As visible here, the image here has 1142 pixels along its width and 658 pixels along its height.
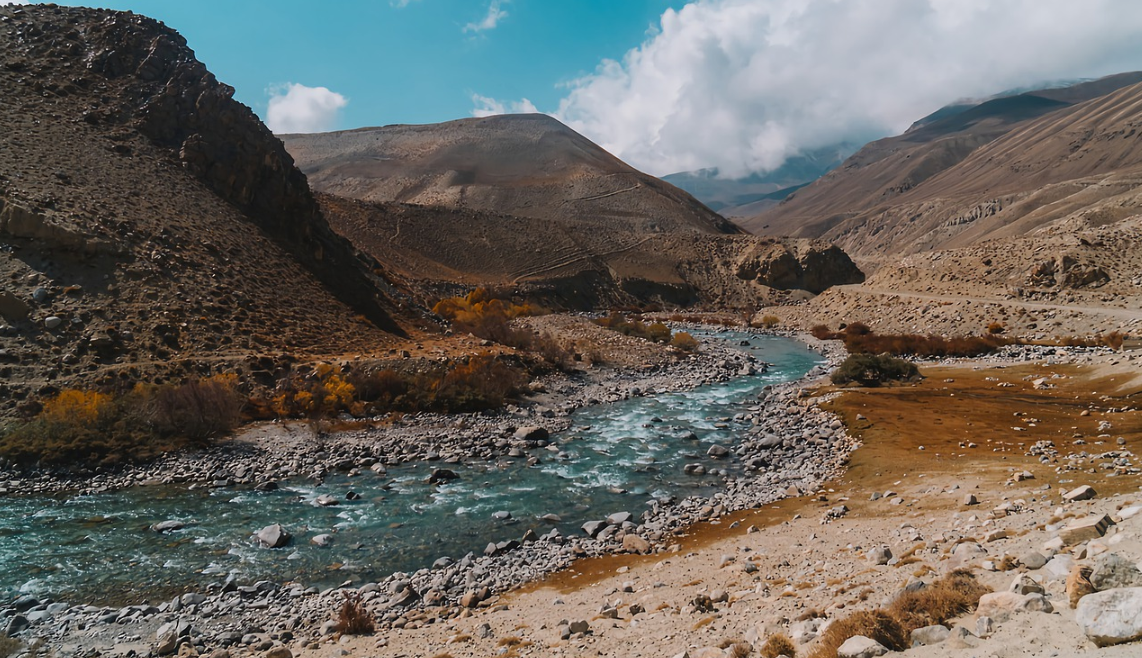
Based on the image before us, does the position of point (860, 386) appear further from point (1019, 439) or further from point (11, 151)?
point (11, 151)

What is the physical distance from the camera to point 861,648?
4.85 m

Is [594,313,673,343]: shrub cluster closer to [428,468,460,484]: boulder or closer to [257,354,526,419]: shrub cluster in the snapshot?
[257,354,526,419]: shrub cluster

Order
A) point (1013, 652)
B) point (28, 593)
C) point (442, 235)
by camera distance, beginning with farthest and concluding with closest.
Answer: point (442, 235) < point (28, 593) < point (1013, 652)

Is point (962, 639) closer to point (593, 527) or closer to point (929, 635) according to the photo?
point (929, 635)

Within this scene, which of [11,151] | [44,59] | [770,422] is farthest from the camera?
[44,59]

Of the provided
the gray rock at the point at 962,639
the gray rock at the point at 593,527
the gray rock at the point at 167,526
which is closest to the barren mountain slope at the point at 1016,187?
the gray rock at the point at 593,527

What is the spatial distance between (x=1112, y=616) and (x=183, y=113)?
36.1 meters

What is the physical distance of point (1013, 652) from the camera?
4.49m

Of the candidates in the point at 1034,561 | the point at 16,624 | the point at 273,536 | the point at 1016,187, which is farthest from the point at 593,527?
the point at 1016,187

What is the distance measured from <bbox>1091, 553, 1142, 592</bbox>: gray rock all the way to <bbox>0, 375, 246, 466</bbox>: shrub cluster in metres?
19.2

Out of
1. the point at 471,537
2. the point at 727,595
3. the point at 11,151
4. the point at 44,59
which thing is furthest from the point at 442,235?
the point at 727,595

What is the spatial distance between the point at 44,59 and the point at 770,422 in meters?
36.7

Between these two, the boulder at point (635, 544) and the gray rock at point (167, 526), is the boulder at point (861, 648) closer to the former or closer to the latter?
the boulder at point (635, 544)

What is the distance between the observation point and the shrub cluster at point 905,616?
16.6 feet
